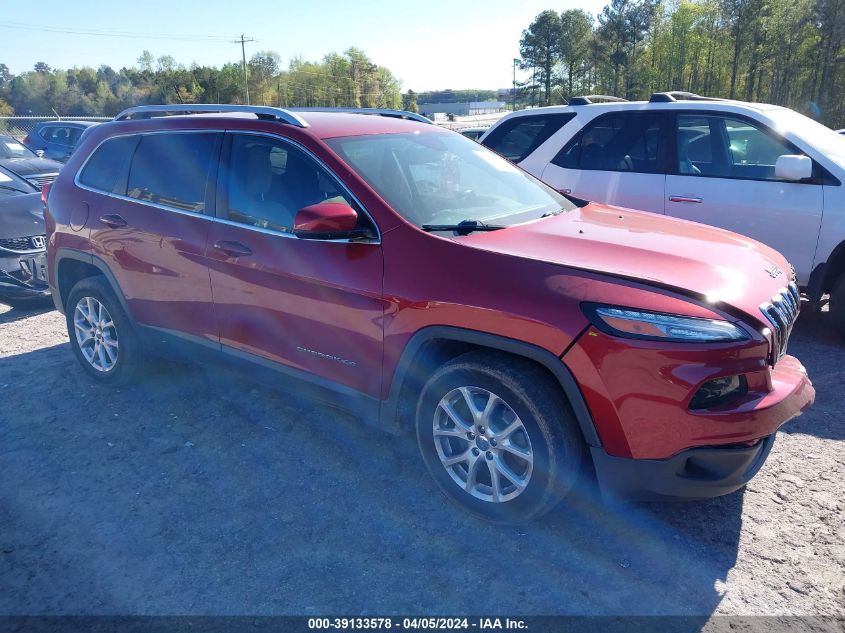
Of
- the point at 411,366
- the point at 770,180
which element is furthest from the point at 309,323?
the point at 770,180

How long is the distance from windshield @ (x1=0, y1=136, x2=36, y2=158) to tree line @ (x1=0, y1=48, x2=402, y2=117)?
61.4 metres

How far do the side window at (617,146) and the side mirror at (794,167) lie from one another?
1.11 metres

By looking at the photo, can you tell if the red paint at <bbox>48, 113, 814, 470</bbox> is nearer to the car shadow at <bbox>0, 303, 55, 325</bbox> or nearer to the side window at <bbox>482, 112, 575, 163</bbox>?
the side window at <bbox>482, 112, 575, 163</bbox>

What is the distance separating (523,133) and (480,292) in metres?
4.51

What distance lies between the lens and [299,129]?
3475 millimetres

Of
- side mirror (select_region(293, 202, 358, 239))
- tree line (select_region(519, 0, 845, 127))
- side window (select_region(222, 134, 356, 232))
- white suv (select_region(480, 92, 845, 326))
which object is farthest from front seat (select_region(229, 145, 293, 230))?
tree line (select_region(519, 0, 845, 127))

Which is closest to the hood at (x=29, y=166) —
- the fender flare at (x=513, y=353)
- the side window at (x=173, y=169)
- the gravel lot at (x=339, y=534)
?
the side window at (x=173, y=169)

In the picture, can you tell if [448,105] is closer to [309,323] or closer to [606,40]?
[606,40]

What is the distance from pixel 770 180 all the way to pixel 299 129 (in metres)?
4.04

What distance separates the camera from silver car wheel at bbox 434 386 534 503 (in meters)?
2.81

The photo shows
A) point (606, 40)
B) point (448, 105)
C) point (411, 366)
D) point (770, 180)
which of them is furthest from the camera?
point (448, 105)

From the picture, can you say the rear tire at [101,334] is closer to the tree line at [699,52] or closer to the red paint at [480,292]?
the red paint at [480,292]

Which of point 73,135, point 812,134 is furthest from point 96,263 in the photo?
point 73,135

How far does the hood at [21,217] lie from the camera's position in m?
6.65
